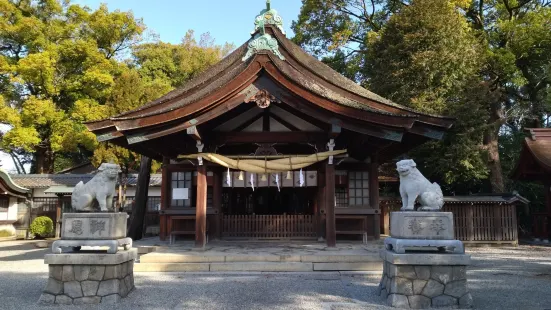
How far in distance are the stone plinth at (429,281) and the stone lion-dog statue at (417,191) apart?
0.73m

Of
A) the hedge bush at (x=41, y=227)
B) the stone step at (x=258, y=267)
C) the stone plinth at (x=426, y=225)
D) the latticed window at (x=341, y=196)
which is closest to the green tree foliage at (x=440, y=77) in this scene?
the latticed window at (x=341, y=196)

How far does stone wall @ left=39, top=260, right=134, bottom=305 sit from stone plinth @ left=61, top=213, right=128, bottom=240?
1.42ft

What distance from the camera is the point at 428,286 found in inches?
223

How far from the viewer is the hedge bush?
17.7 meters

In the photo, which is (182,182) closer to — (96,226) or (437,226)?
(96,226)

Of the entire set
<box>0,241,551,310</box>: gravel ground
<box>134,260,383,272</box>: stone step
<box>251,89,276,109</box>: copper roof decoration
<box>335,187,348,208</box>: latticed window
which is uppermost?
<box>251,89,276,109</box>: copper roof decoration

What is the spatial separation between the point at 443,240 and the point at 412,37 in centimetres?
1286

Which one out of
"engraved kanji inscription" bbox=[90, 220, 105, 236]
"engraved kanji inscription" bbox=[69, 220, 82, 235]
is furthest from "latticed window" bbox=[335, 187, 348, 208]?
"engraved kanji inscription" bbox=[69, 220, 82, 235]

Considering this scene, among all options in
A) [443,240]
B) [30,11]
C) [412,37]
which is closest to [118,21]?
[30,11]

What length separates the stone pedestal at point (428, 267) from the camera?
5633 millimetres

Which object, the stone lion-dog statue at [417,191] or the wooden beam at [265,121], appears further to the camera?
the wooden beam at [265,121]

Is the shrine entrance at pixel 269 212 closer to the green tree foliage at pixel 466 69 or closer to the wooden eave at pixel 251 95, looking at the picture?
the wooden eave at pixel 251 95

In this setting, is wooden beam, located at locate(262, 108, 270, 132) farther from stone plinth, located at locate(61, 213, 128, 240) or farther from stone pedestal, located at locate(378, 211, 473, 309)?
stone pedestal, located at locate(378, 211, 473, 309)

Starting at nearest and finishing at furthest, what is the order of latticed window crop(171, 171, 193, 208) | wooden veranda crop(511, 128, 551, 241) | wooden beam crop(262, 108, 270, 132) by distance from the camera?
wooden beam crop(262, 108, 270, 132), latticed window crop(171, 171, 193, 208), wooden veranda crop(511, 128, 551, 241)
